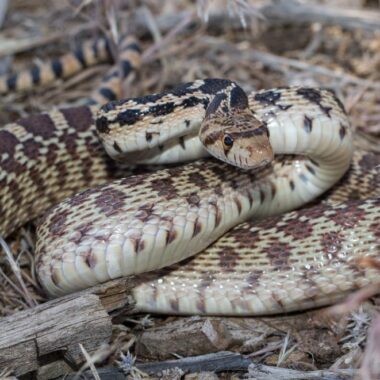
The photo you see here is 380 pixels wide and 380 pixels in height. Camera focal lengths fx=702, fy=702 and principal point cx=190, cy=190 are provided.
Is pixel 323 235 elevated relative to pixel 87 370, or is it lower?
elevated

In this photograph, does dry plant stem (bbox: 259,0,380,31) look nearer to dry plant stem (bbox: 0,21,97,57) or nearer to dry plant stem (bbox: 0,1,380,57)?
dry plant stem (bbox: 0,1,380,57)

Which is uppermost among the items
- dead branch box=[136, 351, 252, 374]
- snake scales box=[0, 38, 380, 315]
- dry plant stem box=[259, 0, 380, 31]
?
dry plant stem box=[259, 0, 380, 31]

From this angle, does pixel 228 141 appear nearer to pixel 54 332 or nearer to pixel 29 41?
pixel 54 332

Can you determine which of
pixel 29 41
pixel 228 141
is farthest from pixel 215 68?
pixel 228 141

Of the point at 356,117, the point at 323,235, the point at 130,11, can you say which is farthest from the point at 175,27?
the point at 323,235

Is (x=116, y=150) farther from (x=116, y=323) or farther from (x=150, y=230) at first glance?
(x=116, y=323)

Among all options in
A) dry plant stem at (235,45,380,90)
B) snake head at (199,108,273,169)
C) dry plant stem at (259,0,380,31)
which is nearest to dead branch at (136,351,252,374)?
snake head at (199,108,273,169)
